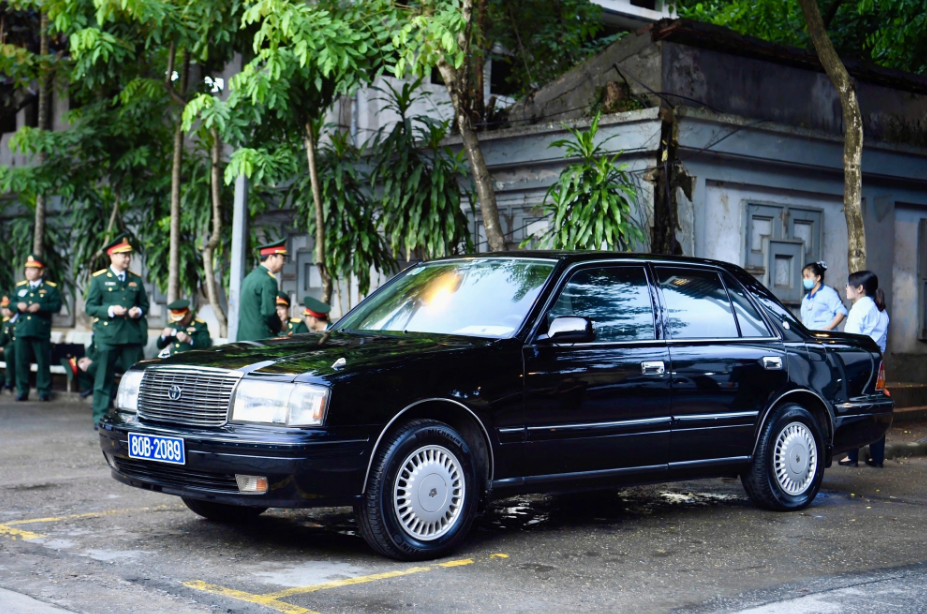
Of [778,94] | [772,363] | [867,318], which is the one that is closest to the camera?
[772,363]

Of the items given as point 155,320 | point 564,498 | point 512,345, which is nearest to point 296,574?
point 512,345

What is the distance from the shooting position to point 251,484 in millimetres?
5742

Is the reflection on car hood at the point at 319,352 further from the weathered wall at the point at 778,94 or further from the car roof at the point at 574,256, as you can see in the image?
the weathered wall at the point at 778,94

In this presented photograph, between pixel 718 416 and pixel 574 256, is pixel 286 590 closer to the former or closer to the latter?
pixel 574 256

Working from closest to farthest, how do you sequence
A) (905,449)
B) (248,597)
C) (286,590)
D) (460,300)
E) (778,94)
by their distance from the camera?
(248,597) → (286,590) → (460,300) → (905,449) → (778,94)

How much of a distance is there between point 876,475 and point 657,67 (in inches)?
201

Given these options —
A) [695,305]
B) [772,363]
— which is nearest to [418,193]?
[695,305]

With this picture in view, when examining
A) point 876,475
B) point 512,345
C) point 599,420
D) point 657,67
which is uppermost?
point 657,67

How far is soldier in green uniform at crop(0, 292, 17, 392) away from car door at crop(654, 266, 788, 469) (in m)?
11.9

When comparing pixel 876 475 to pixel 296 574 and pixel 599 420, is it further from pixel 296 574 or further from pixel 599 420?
pixel 296 574

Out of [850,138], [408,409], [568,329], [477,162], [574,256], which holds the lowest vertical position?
[408,409]

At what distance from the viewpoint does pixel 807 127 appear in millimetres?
13953

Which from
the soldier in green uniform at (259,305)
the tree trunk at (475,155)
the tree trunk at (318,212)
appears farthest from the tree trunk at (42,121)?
the soldier in green uniform at (259,305)

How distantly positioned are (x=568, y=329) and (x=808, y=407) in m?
2.43
